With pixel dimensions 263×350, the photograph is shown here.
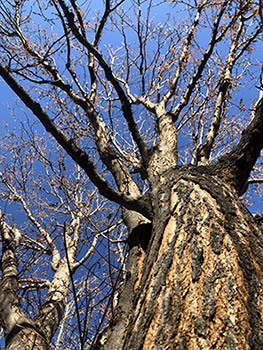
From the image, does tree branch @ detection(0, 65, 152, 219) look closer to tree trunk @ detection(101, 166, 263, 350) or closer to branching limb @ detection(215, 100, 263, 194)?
tree trunk @ detection(101, 166, 263, 350)

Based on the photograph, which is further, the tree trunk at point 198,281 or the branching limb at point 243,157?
the branching limb at point 243,157

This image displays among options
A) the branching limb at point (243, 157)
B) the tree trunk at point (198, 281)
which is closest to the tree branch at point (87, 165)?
the tree trunk at point (198, 281)

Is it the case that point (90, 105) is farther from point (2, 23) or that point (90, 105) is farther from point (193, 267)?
point (193, 267)

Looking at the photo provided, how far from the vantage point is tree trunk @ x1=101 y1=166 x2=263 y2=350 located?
3.30ft

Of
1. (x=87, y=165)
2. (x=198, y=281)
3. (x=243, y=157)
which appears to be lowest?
(x=198, y=281)

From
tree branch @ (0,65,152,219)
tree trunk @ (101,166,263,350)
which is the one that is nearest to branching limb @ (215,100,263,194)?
tree trunk @ (101,166,263,350)

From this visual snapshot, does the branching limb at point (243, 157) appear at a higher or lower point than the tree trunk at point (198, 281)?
higher

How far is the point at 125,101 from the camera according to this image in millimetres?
3010

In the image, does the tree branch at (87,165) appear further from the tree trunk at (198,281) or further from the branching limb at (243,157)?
the branching limb at (243,157)

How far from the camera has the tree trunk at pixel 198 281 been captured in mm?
1005

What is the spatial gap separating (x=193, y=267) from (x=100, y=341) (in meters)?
1.10

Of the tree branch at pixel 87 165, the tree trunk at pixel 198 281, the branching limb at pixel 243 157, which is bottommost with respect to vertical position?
the tree trunk at pixel 198 281

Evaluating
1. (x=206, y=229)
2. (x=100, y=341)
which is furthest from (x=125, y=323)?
(x=206, y=229)

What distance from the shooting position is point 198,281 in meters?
1.20
